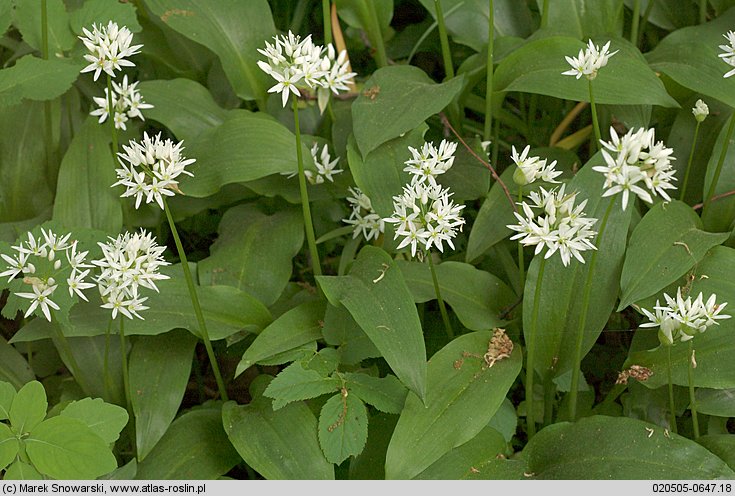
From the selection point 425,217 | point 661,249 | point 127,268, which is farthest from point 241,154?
point 661,249

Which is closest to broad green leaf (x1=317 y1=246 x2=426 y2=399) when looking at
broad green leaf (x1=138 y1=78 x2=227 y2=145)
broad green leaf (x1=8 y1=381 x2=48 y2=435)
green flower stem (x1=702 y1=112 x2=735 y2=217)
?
broad green leaf (x1=8 y1=381 x2=48 y2=435)

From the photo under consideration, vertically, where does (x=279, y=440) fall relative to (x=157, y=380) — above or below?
below

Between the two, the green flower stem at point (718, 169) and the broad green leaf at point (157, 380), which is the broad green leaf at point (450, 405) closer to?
the broad green leaf at point (157, 380)

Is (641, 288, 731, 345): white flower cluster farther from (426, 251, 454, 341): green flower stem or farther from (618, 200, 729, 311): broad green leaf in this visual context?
(426, 251, 454, 341): green flower stem

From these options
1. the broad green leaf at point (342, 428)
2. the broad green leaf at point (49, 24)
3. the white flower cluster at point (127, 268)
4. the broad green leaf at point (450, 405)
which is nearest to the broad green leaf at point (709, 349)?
the broad green leaf at point (450, 405)

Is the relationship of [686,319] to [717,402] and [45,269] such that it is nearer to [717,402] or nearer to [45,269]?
[717,402]

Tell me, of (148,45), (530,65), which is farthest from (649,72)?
(148,45)
